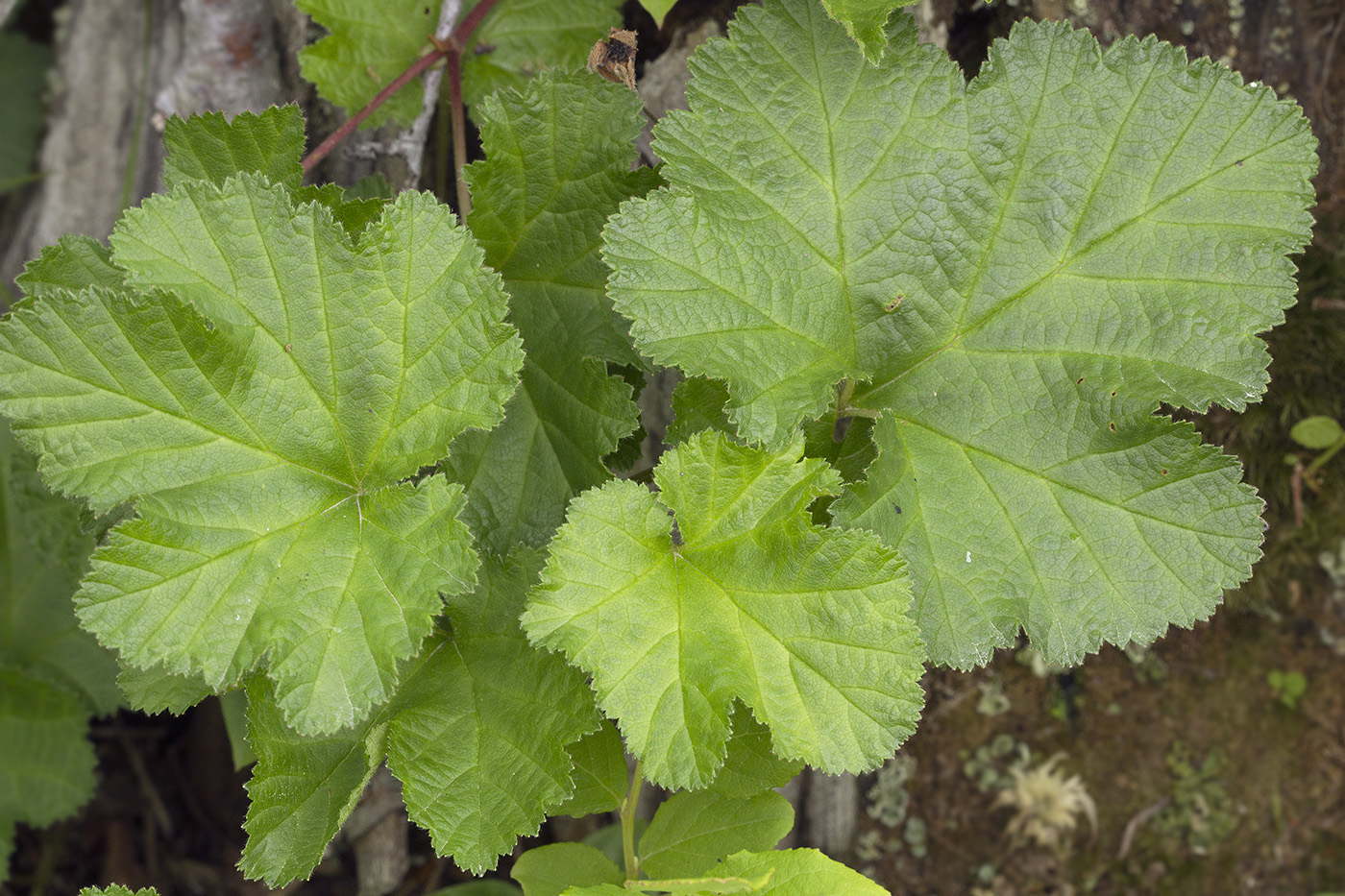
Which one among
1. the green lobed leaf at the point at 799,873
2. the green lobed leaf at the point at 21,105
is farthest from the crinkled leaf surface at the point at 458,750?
the green lobed leaf at the point at 21,105

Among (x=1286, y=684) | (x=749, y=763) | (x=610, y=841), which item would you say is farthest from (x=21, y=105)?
(x=1286, y=684)

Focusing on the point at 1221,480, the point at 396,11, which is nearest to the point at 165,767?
the point at 396,11

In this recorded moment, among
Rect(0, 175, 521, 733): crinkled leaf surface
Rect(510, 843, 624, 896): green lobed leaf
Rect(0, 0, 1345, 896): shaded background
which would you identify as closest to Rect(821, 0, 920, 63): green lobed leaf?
Rect(0, 175, 521, 733): crinkled leaf surface

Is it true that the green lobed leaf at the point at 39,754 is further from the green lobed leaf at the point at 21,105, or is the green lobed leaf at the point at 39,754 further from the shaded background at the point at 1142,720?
the green lobed leaf at the point at 21,105

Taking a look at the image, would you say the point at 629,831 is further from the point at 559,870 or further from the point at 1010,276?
the point at 1010,276

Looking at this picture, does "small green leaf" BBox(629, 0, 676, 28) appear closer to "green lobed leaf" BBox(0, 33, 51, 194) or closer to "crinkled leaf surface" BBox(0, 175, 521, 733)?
"crinkled leaf surface" BBox(0, 175, 521, 733)
